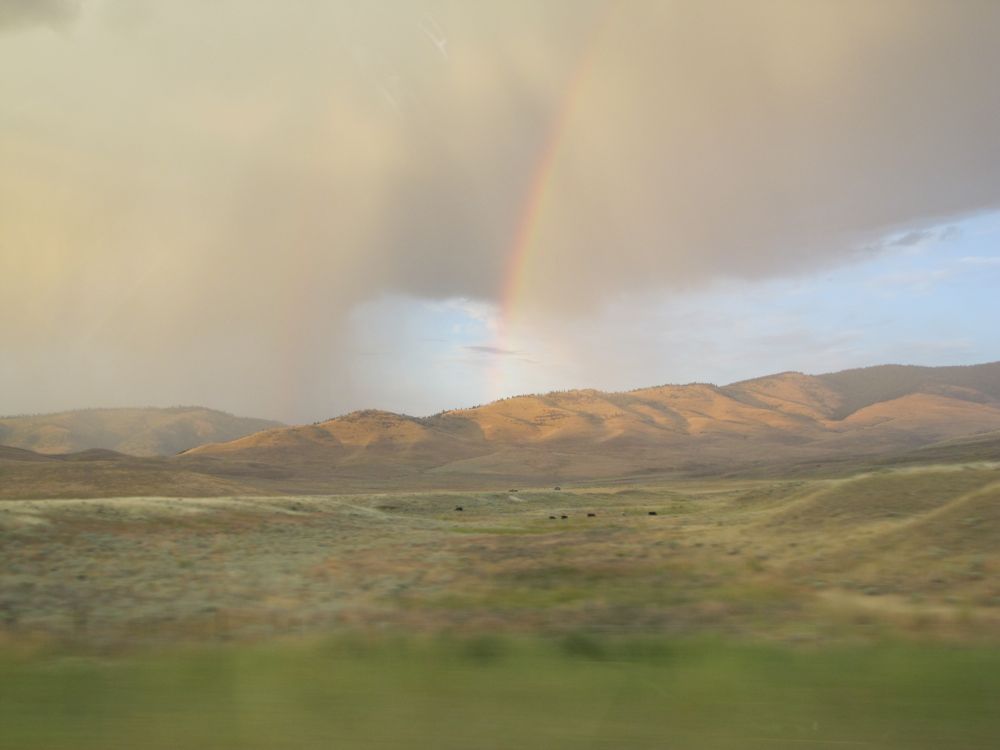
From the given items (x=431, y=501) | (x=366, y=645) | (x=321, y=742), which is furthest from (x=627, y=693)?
(x=431, y=501)

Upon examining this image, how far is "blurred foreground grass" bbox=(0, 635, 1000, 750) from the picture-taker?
6727 millimetres

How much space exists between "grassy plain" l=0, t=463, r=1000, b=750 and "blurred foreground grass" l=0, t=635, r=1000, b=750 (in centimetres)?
3

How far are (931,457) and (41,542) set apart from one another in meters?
101

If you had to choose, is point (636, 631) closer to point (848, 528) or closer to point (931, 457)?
point (848, 528)

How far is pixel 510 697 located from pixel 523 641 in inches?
99.3

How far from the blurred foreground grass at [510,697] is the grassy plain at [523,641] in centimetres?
3

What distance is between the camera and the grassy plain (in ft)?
23.0

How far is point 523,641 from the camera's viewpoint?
1028 centimetres

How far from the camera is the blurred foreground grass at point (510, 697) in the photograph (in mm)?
6727

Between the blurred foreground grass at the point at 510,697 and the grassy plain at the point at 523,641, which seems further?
the grassy plain at the point at 523,641

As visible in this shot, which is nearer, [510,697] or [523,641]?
[510,697]

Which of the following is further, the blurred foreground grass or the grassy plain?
the grassy plain

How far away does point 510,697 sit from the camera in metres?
7.79

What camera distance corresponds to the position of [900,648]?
9461 mm
